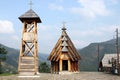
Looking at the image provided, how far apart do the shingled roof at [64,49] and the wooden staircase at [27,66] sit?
793 centimetres

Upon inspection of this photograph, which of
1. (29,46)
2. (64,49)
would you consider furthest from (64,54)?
(29,46)

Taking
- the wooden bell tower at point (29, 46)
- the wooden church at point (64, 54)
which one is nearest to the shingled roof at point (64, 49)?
the wooden church at point (64, 54)

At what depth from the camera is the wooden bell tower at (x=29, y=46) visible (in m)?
39.4

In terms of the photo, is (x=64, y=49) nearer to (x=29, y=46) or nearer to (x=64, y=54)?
(x=64, y=54)

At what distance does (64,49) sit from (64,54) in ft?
3.00

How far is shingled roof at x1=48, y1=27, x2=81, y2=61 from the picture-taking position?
46.9m

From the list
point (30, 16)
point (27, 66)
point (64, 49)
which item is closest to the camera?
point (27, 66)

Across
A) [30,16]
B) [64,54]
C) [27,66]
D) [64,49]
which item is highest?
[30,16]

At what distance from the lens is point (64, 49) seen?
4700 centimetres

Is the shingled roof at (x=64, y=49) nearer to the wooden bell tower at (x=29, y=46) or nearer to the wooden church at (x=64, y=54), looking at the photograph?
the wooden church at (x=64, y=54)

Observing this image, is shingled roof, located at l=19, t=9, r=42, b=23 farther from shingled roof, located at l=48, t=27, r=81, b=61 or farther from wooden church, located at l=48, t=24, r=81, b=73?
wooden church, located at l=48, t=24, r=81, b=73

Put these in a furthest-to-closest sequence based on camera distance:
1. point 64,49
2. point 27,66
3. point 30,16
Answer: point 64,49
point 30,16
point 27,66

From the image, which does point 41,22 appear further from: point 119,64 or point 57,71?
point 119,64

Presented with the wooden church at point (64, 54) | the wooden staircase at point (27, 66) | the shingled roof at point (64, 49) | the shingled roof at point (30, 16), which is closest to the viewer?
the wooden staircase at point (27, 66)
